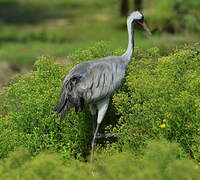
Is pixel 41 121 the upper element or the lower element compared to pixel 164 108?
lower

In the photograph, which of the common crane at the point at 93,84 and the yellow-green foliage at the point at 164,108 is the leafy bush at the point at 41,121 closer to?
the common crane at the point at 93,84

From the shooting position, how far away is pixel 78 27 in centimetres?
2773

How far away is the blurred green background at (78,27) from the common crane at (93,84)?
205 inches

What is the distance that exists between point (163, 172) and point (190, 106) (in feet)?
6.84

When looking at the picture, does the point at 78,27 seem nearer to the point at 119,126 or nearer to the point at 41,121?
the point at 41,121

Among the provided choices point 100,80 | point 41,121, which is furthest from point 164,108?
point 41,121

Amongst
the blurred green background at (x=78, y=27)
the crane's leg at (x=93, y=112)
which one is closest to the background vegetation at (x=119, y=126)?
the crane's leg at (x=93, y=112)

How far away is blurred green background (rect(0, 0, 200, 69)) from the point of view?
19.3m

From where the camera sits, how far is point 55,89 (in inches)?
325

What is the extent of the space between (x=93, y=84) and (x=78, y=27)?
796 inches

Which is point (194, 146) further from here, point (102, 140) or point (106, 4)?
point (106, 4)

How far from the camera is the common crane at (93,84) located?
24.9ft

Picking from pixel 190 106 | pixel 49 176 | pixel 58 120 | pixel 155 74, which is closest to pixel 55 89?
pixel 58 120

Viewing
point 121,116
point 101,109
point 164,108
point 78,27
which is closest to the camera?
point 164,108
